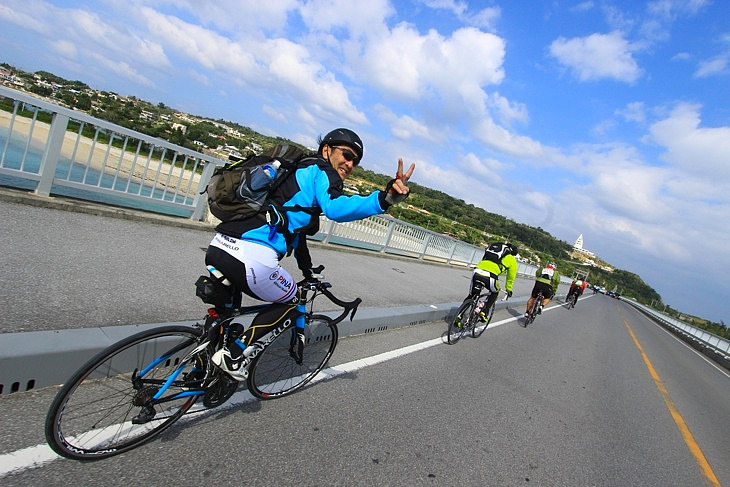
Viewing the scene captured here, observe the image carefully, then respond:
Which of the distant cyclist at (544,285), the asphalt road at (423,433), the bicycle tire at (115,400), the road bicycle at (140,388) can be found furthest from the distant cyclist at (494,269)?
the bicycle tire at (115,400)

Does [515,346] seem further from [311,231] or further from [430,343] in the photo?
[311,231]

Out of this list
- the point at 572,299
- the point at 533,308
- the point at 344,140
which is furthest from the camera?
the point at 572,299

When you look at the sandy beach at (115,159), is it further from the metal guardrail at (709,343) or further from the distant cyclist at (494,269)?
the metal guardrail at (709,343)

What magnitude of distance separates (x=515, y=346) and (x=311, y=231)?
281 inches

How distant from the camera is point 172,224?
7355mm

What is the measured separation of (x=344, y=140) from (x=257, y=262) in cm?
103

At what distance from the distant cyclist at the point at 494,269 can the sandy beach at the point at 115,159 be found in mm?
5779

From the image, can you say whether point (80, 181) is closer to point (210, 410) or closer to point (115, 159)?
point (115, 159)

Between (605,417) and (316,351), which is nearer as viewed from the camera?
(316,351)

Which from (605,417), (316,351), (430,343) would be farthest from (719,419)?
(316,351)

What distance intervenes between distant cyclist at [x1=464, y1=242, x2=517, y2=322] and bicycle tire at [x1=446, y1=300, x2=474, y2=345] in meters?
0.22

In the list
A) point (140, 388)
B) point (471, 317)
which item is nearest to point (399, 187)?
point (140, 388)

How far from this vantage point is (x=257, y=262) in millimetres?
2533

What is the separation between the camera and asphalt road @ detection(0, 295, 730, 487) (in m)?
2.40
